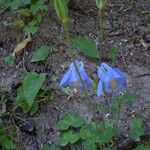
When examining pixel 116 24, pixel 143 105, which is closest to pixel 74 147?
pixel 143 105

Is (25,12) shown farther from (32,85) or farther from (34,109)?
(34,109)

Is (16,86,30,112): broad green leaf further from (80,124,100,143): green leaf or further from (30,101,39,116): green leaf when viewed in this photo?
(80,124,100,143): green leaf

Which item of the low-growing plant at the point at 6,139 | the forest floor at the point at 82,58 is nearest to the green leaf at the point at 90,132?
the forest floor at the point at 82,58

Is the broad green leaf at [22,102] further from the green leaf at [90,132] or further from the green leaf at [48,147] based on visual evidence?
the green leaf at [90,132]

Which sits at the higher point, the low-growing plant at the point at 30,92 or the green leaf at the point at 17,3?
the green leaf at the point at 17,3

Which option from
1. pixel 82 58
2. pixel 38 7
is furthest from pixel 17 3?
pixel 82 58
